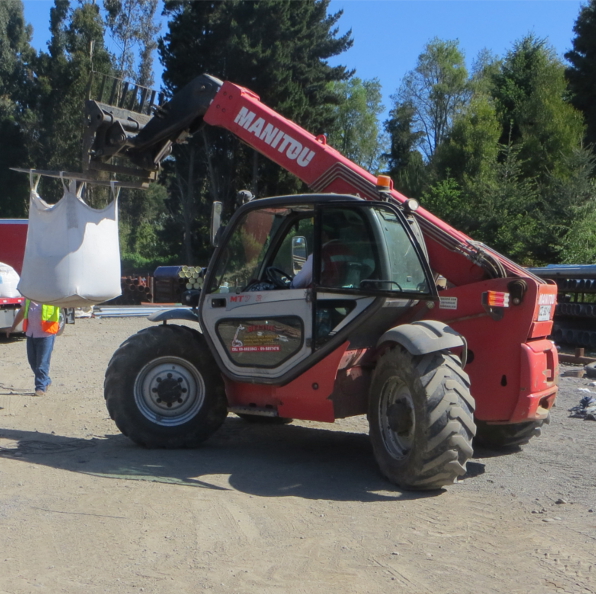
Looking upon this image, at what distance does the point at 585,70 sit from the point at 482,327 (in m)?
39.2

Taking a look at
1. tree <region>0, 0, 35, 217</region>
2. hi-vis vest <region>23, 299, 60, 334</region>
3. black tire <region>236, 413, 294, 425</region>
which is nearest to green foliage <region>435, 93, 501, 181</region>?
tree <region>0, 0, 35, 217</region>

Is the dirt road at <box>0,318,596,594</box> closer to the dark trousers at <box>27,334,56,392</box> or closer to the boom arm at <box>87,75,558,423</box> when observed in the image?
the boom arm at <box>87,75,558,423</box>

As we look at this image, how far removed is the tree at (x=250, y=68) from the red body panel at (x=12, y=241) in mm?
13328

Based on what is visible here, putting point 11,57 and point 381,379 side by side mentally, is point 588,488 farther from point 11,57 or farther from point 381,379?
point 11,57

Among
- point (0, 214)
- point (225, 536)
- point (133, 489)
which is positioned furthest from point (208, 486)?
point (0, 214)

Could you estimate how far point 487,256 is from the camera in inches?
252

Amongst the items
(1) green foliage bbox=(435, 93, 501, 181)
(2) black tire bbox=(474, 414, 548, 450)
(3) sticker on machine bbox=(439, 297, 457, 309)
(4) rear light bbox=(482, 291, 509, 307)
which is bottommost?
(2) black tire bbox=(474, 414, 548, 450)

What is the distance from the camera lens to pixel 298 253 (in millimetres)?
7188

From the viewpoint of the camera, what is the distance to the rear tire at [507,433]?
23.2ft

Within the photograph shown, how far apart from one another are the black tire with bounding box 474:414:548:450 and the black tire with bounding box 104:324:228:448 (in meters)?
2.44

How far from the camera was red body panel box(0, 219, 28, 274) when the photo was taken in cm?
2356

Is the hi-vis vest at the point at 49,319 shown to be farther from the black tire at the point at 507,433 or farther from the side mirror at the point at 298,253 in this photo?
the black tire at the point at 507,433

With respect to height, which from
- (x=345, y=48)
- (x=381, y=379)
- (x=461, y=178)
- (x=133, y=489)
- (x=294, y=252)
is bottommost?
(x=133, y=489)

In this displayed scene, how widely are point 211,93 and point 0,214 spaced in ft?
144
